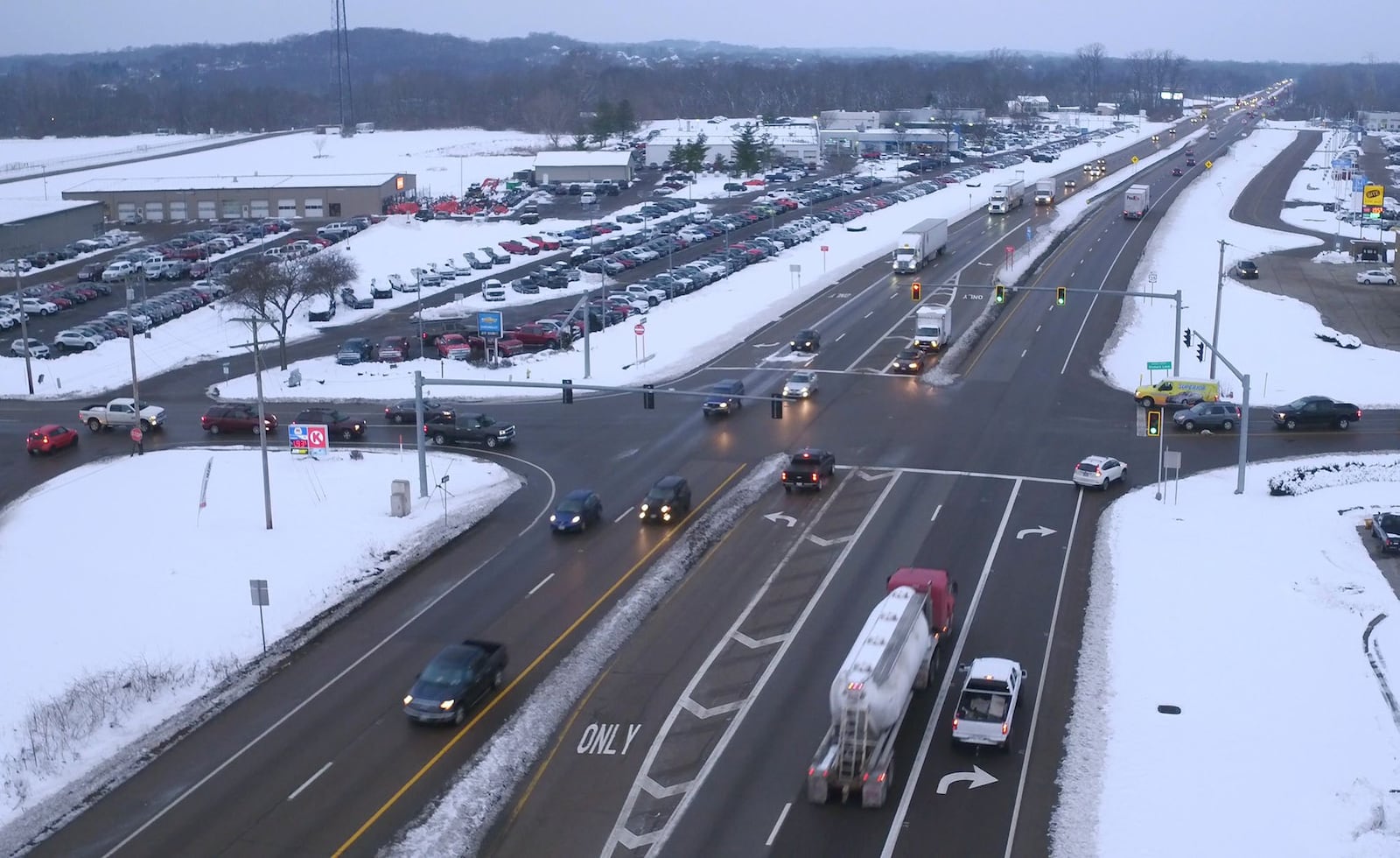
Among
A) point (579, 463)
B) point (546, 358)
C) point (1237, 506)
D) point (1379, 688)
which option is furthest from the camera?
point (546, 358)

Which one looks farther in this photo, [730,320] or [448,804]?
[730,320]

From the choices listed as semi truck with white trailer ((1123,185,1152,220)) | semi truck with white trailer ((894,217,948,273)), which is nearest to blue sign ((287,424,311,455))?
semi truck with white trailer ((894,217,948,273))

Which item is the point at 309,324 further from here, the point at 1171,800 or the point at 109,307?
the point at 1171,800

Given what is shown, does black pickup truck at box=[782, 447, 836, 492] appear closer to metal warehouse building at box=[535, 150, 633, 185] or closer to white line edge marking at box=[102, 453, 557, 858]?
white line edge marking at box=[102, 453, 557, 858]

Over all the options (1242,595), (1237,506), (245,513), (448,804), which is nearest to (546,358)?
(245,513)

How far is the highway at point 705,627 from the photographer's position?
76.8 feet

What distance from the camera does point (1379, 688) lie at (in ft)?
94.2

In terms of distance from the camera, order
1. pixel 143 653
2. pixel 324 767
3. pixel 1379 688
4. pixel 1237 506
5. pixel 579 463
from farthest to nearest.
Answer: pixel 579 463
pixel 1237 506
pixel 143 653
pixel 1379 688
pixel 324 767

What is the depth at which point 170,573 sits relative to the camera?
3756 cm

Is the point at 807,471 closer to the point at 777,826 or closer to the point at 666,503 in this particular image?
the point at 666,503

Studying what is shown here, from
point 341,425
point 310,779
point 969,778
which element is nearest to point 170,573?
point 310,779

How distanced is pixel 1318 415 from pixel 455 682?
1475 inches

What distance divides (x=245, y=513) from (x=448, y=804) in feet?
72.8

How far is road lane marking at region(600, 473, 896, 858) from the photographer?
22750 millimetres
